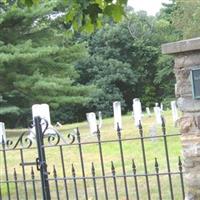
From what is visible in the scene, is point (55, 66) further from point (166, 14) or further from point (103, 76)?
point (166, 14)

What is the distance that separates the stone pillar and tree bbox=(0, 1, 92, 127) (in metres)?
16.4

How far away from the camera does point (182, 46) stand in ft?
15.0

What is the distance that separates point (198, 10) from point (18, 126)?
11.8 metres

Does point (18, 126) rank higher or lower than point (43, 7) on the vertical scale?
lower

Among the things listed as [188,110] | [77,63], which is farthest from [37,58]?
[188,110]

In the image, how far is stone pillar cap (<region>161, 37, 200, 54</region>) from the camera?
4508 millimetres

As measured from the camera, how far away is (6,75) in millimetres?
22281

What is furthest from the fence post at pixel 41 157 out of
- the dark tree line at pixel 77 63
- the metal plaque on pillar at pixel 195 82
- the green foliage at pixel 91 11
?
the dark tree line at pixel 77 63

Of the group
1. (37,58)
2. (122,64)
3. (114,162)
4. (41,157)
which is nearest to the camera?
(41,157)

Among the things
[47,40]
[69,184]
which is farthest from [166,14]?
[69,184]

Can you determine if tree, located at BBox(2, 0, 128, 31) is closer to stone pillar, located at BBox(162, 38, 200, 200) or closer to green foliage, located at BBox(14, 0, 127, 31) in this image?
green foliage, located at BBox(14, 0, 127, 31)

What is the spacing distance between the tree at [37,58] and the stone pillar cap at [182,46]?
647 inches

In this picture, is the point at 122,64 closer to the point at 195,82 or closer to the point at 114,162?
the point at 114,162

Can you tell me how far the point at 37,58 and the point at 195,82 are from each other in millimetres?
17774
